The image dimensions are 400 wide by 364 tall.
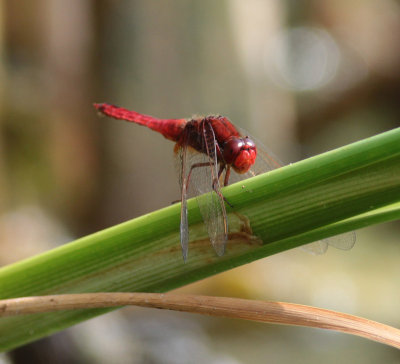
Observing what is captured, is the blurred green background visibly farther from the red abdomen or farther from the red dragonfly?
the red dragonfly

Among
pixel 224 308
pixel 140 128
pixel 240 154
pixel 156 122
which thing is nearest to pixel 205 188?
pixel 240 154

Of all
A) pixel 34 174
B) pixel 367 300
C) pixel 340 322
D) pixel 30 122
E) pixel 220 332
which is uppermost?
pixel 30 122

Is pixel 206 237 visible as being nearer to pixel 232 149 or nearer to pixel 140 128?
pixel 232 149

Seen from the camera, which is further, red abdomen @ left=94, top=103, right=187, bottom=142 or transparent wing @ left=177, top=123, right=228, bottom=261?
red abdomen @ left=94, top=103, right=187, bottom=142

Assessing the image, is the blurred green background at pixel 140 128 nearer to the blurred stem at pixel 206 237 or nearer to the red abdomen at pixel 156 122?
the red abdomen at pixel 156 122

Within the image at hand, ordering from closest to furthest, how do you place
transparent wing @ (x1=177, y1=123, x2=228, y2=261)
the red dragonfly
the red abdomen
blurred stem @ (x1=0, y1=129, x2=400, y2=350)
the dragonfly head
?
blurred stem @ (x1=0, y1=129, x2=400, y2=350) < transparent wing @ (x1=177, y1=123, x2=228, y2=261) < the red dragonfly < the dragonfly head < the red abdomen

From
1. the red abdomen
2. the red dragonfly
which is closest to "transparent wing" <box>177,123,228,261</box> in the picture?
the red dragonfly

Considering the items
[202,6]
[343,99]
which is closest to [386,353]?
[202,6]

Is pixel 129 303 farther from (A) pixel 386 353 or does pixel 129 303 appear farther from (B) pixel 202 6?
(B) pixel 202 6
